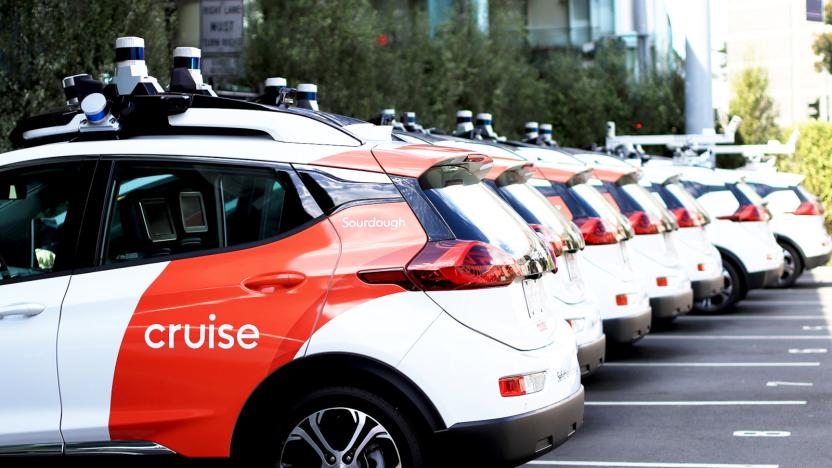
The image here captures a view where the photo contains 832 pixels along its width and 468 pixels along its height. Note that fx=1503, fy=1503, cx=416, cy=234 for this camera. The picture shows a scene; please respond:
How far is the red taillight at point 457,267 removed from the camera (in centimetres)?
563

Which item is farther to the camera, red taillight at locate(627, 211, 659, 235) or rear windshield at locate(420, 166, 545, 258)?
red taillight at locate(627, 211, 659, 235)

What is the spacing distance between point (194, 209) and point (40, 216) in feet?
2.12

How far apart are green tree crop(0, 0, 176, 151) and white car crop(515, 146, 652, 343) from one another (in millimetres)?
4176

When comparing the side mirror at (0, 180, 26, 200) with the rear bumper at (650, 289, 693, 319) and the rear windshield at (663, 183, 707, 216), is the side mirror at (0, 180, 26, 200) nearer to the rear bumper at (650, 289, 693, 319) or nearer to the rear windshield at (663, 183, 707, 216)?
the rear bumper at (650, 289, 693, 319)

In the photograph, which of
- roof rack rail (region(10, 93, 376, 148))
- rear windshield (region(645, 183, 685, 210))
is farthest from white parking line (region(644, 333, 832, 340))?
roof rack rail (region(10, 93, 376, 148))

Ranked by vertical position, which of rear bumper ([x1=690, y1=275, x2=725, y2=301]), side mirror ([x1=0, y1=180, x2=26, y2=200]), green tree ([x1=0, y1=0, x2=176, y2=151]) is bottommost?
rear bumper ([x1=690, y1=275, x2=725, y2=301])

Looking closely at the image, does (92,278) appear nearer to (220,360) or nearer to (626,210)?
(220,360)

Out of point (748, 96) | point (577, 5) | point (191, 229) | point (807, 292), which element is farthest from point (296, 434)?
point (577, 5)

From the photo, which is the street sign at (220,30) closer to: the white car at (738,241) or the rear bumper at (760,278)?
the white car at (738,241)

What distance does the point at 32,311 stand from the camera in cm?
586

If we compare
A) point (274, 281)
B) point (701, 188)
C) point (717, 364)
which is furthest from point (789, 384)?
point (701, 188)

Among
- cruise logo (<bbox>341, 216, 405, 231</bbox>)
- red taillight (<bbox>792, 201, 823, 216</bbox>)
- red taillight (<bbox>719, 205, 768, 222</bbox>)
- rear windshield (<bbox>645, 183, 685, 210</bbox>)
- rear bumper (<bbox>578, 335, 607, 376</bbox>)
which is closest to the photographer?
cruise logo (<bbox>341, 216, 405, 231</bbox>)

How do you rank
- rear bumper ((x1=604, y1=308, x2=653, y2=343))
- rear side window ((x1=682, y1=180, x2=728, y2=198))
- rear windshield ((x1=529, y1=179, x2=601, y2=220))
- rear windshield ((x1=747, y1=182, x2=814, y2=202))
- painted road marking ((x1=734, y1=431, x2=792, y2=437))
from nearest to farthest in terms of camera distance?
painted road marking ((x1=734, y1=431, x2=792, y2=437)), rear bumper ((x1=604, y1=308, x2=653, y2=343)), rear windshield ((x1=529, y1=179, x2=601, y2=220)), rear side window ((x1=682, y1=180, x2=728, y2=198)), rear windshield ((x1=747, y1=182, x2=814, y2=202))

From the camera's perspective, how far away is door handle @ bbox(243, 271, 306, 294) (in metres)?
5.67
